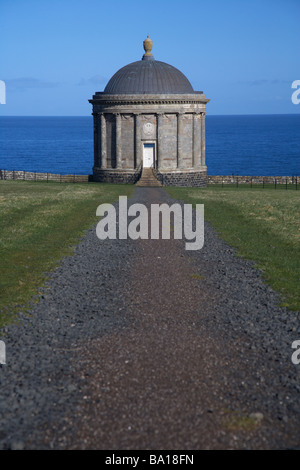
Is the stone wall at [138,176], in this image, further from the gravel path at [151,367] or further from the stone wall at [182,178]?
the gravel path at [151,367]

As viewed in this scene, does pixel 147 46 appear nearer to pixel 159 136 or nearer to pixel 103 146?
pixel 159 136

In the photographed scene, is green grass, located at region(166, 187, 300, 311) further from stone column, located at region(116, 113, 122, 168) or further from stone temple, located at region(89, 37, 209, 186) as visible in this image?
stone column, located at region(116, 113, 122, 168)

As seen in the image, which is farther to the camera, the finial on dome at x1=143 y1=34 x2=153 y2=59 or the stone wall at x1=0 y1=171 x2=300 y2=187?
the finial on dome at x1=143 y1=34 x2=153 y2=59

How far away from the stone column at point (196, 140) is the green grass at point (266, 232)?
65.9 ft

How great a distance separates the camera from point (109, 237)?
23.6 m

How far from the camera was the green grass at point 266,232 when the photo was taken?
16.8m

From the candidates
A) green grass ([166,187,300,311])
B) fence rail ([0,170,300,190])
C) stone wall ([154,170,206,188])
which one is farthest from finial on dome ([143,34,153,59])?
green grass ([166,187,300,311])

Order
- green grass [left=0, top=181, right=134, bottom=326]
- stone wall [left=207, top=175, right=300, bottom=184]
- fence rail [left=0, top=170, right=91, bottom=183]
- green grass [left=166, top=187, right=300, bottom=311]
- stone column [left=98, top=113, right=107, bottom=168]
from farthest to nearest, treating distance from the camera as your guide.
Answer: stone wall [left=207, top=175, right=300, bottom=184] → fence rail [left=0, top=170, right=91, bottom=183] → stone column [left=98, top=113, right=107, bottom=168] → green grass [left=166, top=187, right=300, bottom=311] → green grass [left=0, top=181, right=134, bottom=326]

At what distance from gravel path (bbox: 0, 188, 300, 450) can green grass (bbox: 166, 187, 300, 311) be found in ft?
2.70

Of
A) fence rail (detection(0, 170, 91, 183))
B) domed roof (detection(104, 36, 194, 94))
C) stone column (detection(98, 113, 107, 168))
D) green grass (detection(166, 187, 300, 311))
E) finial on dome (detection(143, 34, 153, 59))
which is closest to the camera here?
green grass (detection(166, 187, 300, 311))

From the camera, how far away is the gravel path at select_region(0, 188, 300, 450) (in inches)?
320

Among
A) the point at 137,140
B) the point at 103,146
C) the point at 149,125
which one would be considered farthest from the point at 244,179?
the point at 103,146

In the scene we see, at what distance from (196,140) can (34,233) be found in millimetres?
39678
